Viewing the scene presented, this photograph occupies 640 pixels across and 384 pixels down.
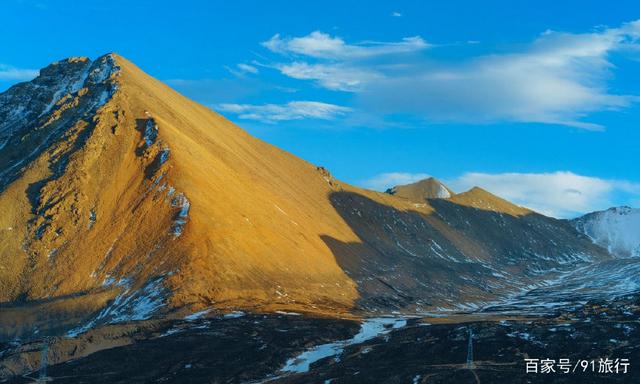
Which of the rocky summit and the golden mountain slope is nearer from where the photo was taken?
the rocky summit

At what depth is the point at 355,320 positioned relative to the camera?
134 meters

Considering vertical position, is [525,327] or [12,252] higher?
[12,252]

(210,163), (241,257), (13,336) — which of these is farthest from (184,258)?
(210,163)

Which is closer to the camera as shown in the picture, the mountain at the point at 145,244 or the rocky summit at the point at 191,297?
the rocky summit at the point at 191,297

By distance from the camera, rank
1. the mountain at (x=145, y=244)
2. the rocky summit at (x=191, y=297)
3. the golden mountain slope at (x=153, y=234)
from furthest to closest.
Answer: the golden mountain slope at (x=153, y=234)
the mountain at (x=145, y=244)
the rocky summit at (x=191, y=297)

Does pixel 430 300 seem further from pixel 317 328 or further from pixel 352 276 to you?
pixel 317 328

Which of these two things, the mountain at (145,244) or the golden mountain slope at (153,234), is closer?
the mountain at (145,244)

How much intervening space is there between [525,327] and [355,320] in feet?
116

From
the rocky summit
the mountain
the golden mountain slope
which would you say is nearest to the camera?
the rocky summit

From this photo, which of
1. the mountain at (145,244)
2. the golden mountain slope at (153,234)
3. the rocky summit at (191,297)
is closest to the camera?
the rocky summit at (191,297)

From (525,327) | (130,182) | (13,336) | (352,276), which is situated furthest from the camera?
(352,276)

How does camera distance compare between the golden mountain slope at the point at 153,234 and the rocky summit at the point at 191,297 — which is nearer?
the rocky summit at the point at 191,297

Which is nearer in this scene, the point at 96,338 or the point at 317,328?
the point at 96,338

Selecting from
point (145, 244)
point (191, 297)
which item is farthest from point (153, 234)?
point (191, 297)
